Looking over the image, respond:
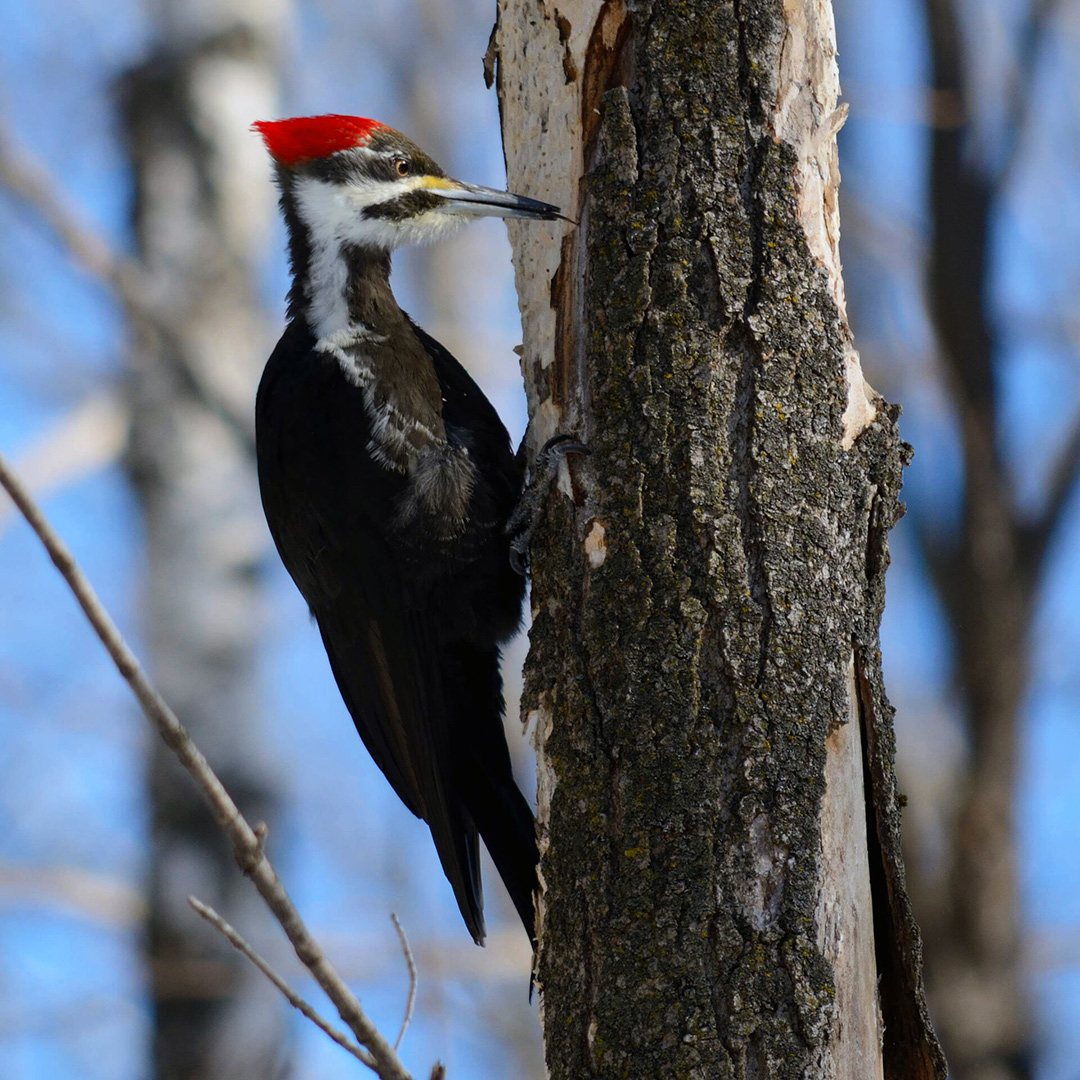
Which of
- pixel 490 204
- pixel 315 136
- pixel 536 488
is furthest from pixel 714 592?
pixel 315 136

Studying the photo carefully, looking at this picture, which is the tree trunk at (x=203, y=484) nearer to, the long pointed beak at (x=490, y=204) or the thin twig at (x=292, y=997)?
the long pointed beak at (x=490, y=204)

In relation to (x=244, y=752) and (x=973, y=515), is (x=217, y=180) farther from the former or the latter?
(x=973, y=515)

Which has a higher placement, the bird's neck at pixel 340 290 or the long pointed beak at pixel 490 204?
the long pointed beak at pixel 490 204

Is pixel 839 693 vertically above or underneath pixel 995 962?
above

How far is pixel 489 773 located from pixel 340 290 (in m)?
1.08

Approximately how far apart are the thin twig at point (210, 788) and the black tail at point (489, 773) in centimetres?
97

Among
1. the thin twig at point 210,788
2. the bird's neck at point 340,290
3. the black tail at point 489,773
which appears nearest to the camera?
the thin twig at point 210,788

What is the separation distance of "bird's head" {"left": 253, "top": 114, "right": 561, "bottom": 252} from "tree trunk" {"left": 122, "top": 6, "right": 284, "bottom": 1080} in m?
1.69

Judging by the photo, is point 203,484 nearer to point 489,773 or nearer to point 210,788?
point 489,773

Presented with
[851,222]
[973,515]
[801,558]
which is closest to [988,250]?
[973,515]

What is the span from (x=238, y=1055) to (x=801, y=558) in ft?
10.6

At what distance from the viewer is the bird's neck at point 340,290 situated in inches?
108

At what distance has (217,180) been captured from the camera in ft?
15.5

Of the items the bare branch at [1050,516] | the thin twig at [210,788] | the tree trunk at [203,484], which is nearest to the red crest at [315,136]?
the tree trunk at [203,484]
